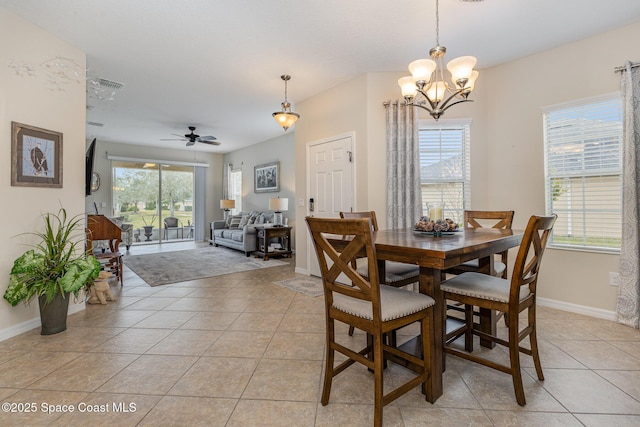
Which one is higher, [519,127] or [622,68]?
[622,68]

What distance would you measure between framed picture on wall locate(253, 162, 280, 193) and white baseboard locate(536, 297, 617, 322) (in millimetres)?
5505

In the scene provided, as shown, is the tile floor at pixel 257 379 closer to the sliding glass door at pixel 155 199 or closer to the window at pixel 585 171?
the window at pixel 585 171

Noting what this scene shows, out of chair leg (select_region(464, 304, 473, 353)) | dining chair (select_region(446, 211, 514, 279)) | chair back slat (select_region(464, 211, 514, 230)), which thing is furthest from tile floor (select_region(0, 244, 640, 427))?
chair back slat (select_region(464, 211, 514, 230))

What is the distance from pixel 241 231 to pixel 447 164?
4.57 meters

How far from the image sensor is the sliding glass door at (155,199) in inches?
303

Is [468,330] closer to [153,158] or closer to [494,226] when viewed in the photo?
[494,226]

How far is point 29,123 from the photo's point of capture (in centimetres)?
258

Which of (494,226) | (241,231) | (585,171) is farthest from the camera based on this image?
(241,231)

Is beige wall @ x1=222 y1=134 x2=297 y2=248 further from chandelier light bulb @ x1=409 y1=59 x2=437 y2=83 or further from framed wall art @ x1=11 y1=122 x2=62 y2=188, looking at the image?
chandelier light bulb @ x1=409 y1=59 x2=437 y2=83

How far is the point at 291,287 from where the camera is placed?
3.83 metres

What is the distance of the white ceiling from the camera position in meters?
2.45

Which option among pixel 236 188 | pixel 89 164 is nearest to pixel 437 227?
pixel 89 164

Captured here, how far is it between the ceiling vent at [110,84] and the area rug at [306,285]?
3512 mm

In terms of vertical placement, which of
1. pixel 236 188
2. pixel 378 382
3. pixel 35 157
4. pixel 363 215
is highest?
pixel 236 188
